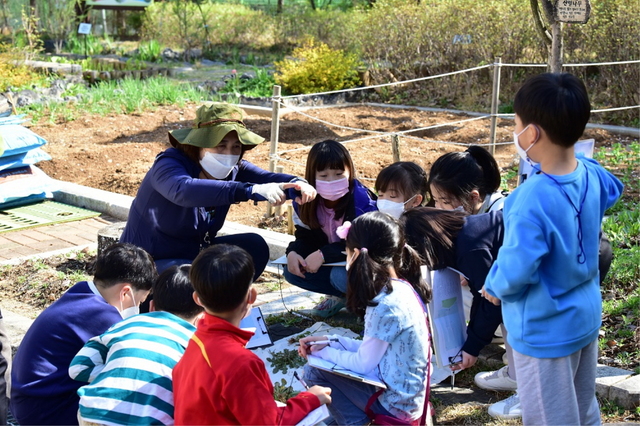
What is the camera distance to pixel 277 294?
4.86 m

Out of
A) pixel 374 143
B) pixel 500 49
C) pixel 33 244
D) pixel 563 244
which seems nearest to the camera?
pixel 563 244

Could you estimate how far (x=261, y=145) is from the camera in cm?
910

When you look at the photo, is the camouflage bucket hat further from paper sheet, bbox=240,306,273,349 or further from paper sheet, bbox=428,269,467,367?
paper sheet, bbox=428,269,467,367

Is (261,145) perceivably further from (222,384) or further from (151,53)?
(151,53)

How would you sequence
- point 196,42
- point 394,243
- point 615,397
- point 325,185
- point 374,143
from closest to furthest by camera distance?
point 394,243 < point 615,397 < point 325,185 < point 374,143 < point 196,42

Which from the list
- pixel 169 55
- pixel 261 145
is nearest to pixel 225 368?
pixel 261 145

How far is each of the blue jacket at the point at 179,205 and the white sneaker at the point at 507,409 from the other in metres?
1.58

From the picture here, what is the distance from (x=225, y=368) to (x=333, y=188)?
1.99 m

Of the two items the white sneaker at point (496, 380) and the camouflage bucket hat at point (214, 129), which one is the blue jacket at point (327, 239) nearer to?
the camouflage bucket hat at point (214, 129)

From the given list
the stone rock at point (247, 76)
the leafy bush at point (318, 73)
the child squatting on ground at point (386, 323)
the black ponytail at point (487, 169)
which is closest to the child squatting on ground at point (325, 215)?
the black ponytail at point (487, 169)

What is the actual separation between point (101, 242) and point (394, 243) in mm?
2955

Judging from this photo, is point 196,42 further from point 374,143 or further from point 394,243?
point 394,243

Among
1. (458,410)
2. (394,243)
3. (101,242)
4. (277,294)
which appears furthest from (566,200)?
(101,242)

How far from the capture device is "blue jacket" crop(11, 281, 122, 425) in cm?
276
